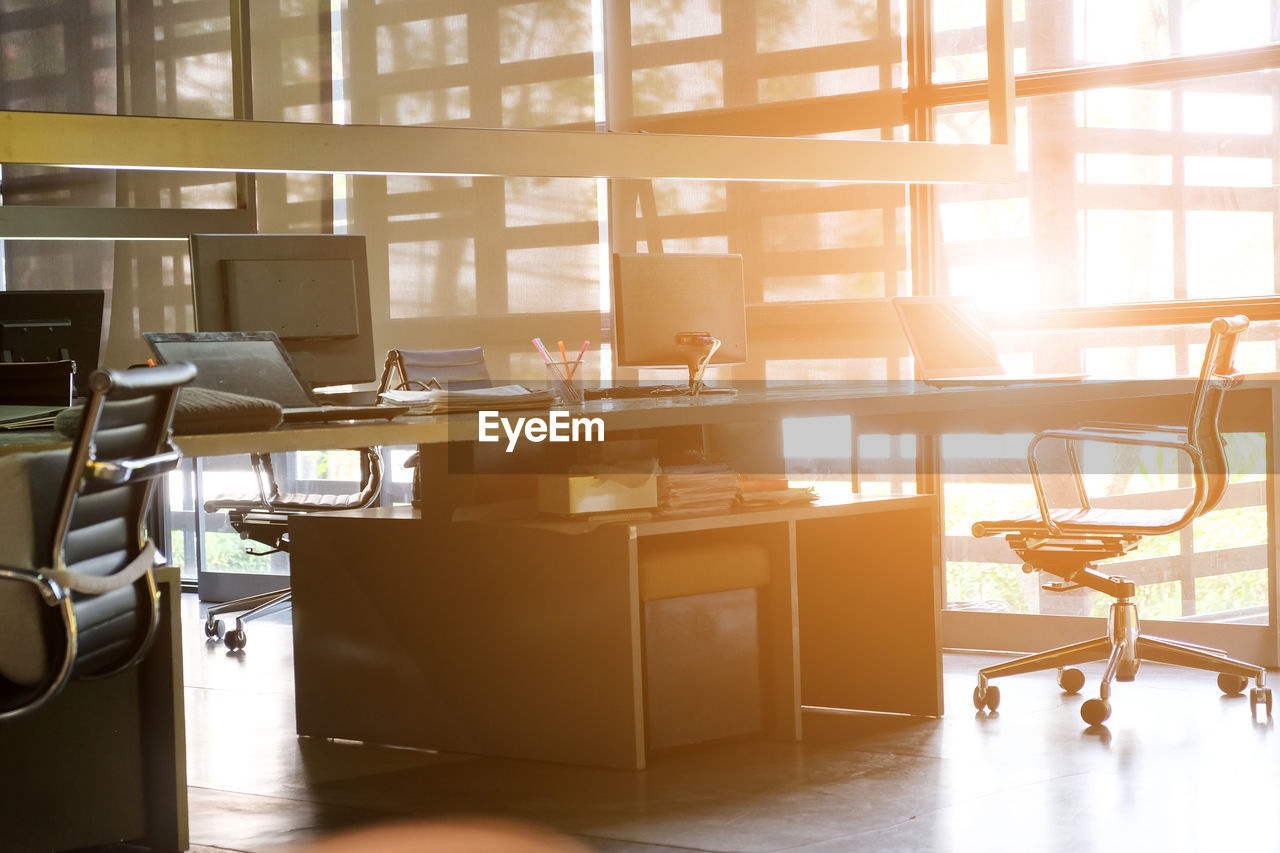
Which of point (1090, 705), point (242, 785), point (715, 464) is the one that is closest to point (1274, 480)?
point (1090, 705)

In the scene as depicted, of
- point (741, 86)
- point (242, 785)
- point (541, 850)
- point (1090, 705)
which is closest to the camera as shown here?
point (541, 850)

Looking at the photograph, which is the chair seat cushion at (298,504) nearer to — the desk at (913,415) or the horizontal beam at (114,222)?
the horizontal beam at (114,222)

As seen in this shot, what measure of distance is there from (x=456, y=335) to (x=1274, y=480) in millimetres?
3526

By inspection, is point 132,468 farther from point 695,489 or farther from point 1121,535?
point 1121,535

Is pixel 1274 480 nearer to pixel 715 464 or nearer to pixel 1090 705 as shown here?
pixel 1090 705

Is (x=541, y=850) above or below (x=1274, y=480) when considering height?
below

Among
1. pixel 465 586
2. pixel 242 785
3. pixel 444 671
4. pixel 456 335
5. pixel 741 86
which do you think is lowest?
pixel 242 785

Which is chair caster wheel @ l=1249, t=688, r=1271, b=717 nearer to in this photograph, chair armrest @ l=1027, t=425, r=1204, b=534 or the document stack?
chair armrest @ l=1027, t=425, r=1204, b=534

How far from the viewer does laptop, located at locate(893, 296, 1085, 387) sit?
4.39m

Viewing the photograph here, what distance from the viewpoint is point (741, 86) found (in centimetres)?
555

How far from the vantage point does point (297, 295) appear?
3.69 meters

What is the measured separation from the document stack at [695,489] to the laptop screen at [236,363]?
95cm

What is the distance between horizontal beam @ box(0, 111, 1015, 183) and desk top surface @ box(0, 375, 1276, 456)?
489 mm

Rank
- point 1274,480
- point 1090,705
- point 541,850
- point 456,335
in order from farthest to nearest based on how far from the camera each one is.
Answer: point 456,335, point 1274,480, point 1090,705, point 541,850
